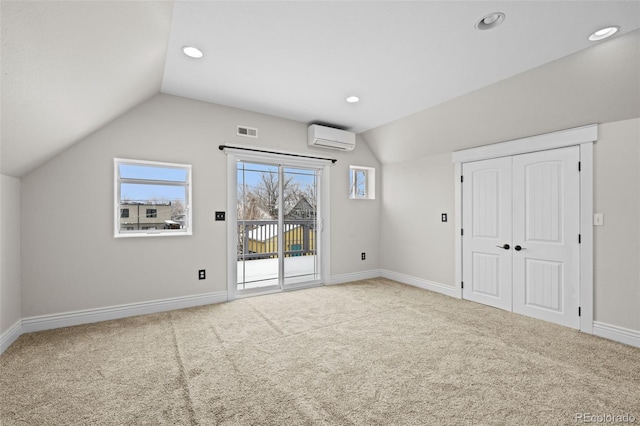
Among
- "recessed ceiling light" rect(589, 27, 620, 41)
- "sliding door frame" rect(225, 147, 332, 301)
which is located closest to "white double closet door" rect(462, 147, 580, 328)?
"recessed ceiling light" rect(589, 27, 620, 41)

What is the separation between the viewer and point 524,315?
3.61 m

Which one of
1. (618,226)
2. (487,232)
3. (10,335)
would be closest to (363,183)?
(487,232)

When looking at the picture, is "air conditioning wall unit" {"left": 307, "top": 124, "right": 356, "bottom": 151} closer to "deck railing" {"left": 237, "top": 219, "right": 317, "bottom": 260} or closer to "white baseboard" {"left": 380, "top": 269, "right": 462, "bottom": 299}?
"deck railing" {"left": 237, "top": 219, "right": 317, "bottom": 260}

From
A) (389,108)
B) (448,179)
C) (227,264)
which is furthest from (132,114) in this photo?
(448,179)

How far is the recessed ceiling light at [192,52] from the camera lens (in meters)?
2.66

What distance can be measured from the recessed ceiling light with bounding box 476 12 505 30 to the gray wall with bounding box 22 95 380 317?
9.60ft

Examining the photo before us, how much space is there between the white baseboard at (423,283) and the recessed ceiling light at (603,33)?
10.7ft

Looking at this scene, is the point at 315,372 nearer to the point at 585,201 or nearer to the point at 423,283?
the point at 423,283

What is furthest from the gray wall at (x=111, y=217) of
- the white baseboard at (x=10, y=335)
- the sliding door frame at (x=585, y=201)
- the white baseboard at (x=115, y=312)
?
the sliding door frame at (x=585, y=201)

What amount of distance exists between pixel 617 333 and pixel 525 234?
4.11ft

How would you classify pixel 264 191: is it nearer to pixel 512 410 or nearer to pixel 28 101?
pixel 28 101

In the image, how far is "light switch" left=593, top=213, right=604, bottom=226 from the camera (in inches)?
117

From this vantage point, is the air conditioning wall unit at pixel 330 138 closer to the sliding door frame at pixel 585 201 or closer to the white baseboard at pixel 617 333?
the sliding door frame at pixel 585 201

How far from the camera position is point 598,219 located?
2.99 m
